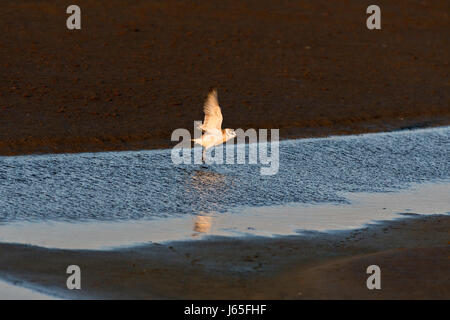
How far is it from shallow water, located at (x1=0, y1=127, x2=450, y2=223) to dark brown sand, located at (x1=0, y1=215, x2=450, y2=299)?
4.10 feet

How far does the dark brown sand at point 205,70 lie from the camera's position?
13.2 metres

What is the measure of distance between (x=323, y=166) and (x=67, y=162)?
3.03m

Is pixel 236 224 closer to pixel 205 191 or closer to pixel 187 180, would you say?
pixel 205 191

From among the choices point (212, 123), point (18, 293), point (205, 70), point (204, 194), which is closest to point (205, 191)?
point (204, 194)

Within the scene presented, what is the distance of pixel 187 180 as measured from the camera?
10648 millimetres

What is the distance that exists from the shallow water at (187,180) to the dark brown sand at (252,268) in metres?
1.25

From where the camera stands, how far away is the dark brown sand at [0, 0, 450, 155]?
13242mm

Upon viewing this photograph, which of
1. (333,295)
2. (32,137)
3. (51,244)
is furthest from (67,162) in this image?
(333,295)

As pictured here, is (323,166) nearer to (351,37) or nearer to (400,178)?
(400,178)

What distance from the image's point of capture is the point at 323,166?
11578mm

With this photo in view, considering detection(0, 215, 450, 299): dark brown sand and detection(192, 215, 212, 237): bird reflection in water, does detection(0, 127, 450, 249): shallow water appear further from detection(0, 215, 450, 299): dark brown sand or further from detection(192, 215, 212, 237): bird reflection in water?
detection(0, 215, 450, 299): dark brown sand

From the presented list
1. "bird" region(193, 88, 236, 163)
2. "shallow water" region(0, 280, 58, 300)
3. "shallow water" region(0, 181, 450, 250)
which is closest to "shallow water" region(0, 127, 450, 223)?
"shallow water" region(0, 181, 450, 250)

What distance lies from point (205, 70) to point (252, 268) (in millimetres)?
8643

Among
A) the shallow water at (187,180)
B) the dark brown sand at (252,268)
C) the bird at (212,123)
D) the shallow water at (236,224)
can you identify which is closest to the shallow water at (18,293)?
→ the dark brown sand at (252,268)
